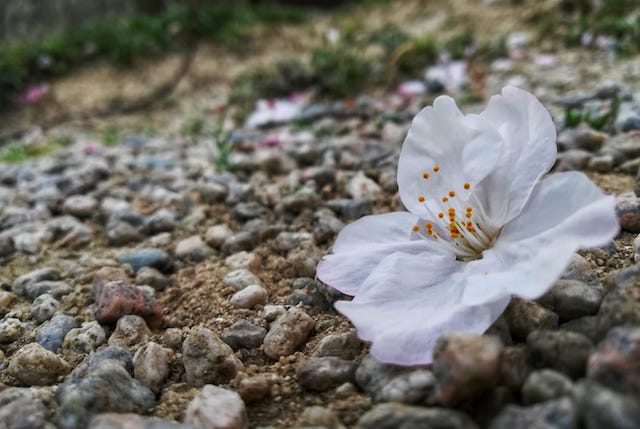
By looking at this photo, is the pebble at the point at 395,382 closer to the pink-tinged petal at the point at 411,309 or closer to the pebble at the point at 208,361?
the pink-tinged petal at the point at 411,309

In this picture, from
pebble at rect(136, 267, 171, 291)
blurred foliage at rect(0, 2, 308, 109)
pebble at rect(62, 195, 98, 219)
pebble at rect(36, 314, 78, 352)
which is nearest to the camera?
pebble at rect(36, 314, 78, 352)

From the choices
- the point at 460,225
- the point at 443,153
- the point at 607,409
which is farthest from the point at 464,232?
the point at 607,409

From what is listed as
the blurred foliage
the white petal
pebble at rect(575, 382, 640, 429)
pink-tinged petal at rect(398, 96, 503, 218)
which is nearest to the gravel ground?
pebble at rect(575, 382, 640, 429)

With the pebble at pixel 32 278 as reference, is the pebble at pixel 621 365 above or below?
above

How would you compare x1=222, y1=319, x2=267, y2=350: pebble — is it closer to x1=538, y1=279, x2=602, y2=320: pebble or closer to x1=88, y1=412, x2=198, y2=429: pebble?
x1=88, y1=412, x2=198, y2=429: pebble

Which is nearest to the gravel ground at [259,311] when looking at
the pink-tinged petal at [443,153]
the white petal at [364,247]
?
the white petal at [364,247]

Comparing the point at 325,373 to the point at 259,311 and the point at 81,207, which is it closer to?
the point at 259,311
